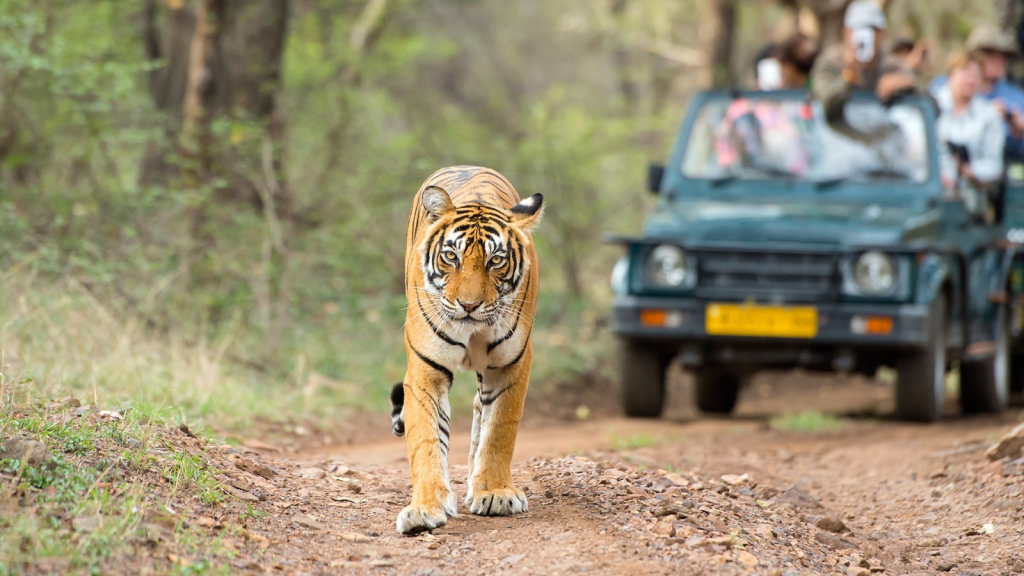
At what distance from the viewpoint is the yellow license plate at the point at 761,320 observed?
294 inches

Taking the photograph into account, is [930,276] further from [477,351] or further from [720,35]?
[720,35]

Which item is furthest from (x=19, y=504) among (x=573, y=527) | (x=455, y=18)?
(x=455, y=18)

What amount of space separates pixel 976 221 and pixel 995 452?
352cm

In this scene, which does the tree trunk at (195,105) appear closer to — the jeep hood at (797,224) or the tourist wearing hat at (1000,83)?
the jeep hood at (797,224)

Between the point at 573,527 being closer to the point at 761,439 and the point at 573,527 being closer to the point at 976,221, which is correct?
the point at 761,439

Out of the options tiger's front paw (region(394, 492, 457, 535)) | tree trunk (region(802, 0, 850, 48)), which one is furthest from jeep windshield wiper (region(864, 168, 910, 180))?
tree trunk (region(802, 0, 850, 48))

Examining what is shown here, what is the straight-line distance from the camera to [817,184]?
8.30 m

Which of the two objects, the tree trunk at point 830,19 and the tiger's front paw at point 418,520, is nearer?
the tiger's front paw at point 418,520

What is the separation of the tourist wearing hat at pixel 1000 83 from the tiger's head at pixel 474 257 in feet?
22.5

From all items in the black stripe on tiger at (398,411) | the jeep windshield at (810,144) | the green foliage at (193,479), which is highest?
the jeep windshield at (810,144)

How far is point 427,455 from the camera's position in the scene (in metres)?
4.27

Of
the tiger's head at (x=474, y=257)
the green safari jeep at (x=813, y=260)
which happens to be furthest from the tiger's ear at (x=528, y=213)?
the green safari jeep at (x=813, y=260)

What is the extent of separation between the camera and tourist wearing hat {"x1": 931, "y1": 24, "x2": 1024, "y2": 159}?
9992 millimetres

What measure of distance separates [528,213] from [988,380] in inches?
223
